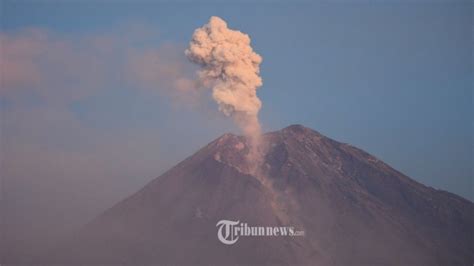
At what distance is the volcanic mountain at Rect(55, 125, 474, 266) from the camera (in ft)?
117

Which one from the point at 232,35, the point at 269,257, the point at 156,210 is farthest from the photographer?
the point at 232,35

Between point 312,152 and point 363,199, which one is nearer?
point 363,199

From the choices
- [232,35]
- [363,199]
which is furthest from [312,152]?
[232,35]

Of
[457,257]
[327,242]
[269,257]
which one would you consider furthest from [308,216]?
[457,257]

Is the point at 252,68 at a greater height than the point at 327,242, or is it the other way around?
the point at 252,68

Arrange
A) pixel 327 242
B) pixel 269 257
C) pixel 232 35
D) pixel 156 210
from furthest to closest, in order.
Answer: pixel 232 35 < pixel 156 210 < pixel 327 242 < pixel 269 257

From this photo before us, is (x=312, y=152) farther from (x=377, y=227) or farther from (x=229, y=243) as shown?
(x=229, y=243)

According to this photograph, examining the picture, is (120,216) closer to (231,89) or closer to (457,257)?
(231,89)

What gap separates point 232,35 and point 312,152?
24.7 feet

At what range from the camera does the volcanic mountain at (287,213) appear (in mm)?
35625

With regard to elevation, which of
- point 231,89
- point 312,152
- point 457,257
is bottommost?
point 457,257

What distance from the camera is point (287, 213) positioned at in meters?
38.3

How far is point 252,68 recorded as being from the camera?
43.4 m

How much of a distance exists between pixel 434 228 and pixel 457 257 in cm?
282
